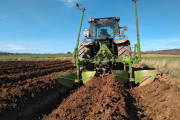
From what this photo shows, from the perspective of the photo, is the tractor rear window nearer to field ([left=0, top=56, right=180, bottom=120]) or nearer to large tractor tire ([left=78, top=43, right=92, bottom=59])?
large tractor tire ([left=78, top=43, right=92, bottom=59])

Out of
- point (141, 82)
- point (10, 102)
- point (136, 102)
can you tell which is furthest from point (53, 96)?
point (141, 82)

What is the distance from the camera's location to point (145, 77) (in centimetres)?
418

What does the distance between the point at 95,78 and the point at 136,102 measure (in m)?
1.60

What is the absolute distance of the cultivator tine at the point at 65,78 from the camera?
163 inches

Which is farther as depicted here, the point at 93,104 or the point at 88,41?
the point at 88,41

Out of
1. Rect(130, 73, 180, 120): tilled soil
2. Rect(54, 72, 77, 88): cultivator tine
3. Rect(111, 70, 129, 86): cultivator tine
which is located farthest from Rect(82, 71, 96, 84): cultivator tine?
Rect(130, 73, 180, 120): tilled soil

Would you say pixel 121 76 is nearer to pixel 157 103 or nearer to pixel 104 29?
pixel 157 103

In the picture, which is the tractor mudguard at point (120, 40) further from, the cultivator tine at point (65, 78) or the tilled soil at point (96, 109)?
the tilled soil at point (96, 109)

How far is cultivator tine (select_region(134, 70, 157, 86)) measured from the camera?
162 inches

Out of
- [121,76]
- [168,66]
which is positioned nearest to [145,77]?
[121,76]

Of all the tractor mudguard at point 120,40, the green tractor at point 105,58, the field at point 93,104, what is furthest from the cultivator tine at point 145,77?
the tractor mudguard at point 120,40

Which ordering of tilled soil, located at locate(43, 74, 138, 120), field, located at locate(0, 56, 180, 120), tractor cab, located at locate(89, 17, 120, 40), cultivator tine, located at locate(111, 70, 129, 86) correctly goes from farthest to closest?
tractor cab, located at locate(89, 17, 120, 40) → cultivator tine, located at locate(111, 70, 129, 86) → field, located at locate(0, 56, 180, 120) → tilled soil, located at locate(43, 74, 138, 120)

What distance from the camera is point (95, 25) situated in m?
5.87

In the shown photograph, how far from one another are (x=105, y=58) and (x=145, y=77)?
1.48 metres
